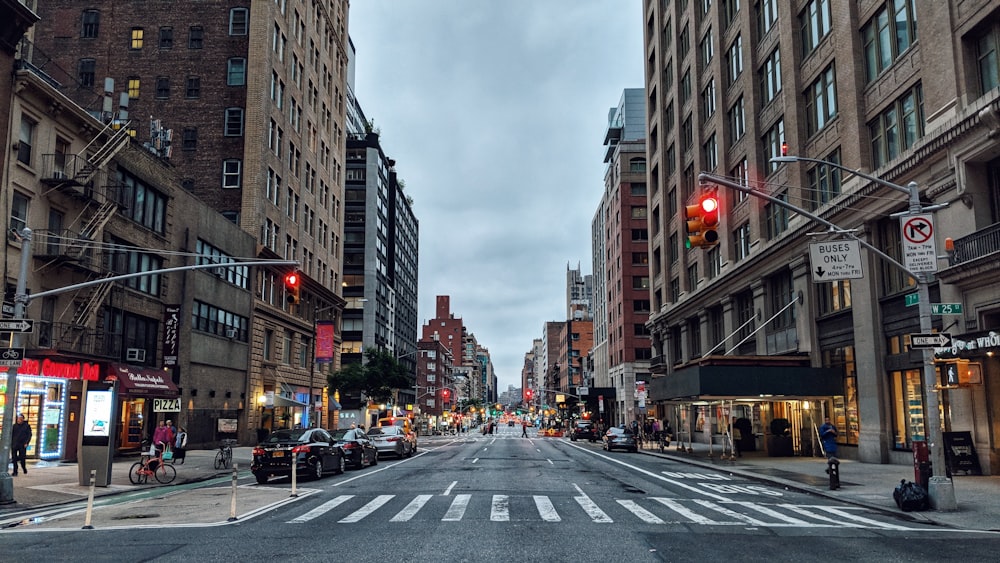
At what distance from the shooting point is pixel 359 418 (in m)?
86.5

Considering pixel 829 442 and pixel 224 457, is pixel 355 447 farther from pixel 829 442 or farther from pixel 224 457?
pixel 829 442

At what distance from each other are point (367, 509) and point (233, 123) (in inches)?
1625

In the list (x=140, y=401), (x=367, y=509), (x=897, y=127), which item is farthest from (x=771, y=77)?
(x=140, y=401)

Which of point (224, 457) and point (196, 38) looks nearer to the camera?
point (224, 457)

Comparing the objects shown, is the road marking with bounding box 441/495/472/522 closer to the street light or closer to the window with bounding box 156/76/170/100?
the street light

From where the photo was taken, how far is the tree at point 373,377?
2618 inches

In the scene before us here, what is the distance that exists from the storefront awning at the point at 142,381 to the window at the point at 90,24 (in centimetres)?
2922

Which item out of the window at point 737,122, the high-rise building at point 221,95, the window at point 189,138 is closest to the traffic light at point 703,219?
the window at point 737,122

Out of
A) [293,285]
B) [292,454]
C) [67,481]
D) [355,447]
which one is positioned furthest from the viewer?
[355,447]

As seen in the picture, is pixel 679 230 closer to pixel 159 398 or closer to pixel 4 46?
pixel 159 398

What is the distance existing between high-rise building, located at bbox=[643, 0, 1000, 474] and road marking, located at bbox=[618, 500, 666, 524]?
6.42 metres

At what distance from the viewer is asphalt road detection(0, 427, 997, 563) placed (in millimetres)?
10586

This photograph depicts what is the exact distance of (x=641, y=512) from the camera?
49.4ft

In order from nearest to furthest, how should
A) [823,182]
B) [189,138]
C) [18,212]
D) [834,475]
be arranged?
[834,475]
[18,212]
[823,182]
[189,138]
